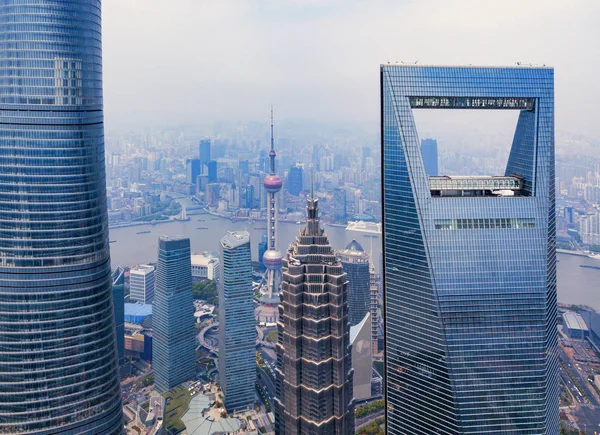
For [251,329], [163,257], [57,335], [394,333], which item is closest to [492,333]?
[394,333]

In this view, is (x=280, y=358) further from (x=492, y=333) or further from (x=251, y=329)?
(x=251, y=329)

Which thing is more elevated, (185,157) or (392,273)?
(185,157)

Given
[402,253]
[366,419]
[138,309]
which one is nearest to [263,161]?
[138,309]

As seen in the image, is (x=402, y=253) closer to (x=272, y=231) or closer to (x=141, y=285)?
(x=141, y=285)

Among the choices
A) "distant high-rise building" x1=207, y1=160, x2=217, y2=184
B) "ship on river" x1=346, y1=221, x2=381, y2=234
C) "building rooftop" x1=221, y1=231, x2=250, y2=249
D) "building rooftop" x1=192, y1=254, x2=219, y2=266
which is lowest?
"building rooftop" x1=192, y1=254, x2=219, y2=266

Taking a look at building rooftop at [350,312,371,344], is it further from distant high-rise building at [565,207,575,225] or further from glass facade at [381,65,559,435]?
distant high-rise building at [565,207,575,225]

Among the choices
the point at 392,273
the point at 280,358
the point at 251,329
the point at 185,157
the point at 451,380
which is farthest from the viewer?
the point at 185,157

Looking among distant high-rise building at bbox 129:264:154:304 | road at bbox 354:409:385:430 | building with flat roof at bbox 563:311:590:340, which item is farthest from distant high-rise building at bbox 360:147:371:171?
distant high-rise building at bbox 129:264:154:304
